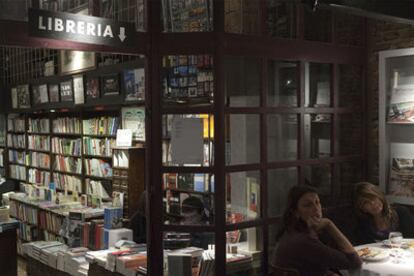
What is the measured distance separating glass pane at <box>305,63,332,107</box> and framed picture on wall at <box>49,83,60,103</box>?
15.7 ft

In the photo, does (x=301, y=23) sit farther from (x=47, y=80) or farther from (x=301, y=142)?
(x=47, y=80)

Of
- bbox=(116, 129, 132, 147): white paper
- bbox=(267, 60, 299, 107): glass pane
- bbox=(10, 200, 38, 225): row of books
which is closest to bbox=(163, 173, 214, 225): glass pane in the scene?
bbox=(267, 60, 299, 107): glass pane

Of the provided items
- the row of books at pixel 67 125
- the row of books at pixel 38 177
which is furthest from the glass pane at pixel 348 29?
the row of books at pixel 38 177

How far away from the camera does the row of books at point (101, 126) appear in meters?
7.40

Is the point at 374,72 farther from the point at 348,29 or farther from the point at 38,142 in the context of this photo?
the point at 38,142

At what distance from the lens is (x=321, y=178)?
5289mm

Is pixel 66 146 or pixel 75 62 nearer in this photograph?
pixel 75 62

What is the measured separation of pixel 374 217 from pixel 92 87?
4.38 metres

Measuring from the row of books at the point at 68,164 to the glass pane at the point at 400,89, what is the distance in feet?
16.2

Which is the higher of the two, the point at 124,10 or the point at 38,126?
the point at 124,10

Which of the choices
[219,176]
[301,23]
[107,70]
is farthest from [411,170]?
[107,70]

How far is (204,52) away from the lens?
436 centimetres

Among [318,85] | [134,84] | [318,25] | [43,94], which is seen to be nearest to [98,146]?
[134,84]

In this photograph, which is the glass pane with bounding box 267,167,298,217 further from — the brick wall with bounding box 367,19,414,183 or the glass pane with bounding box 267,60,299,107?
the brick wall with bounding box 367,19,414,183
